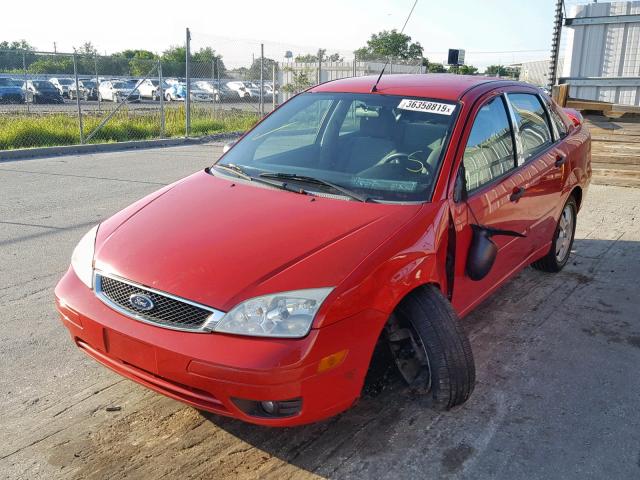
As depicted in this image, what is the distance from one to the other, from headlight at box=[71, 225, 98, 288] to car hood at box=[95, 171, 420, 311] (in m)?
0.06

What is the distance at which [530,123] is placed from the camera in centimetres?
467

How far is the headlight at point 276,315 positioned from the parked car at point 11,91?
2001cm

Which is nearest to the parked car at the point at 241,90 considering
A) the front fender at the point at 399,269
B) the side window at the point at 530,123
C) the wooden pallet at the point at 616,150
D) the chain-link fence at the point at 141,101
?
the chain-link fence at the point at 141,101

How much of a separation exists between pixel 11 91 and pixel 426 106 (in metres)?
22.5

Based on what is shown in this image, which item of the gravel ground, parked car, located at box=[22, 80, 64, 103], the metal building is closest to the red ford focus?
the gravel ground

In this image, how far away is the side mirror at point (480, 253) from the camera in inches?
138

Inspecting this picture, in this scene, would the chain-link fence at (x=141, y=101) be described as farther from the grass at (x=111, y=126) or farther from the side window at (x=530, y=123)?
the side window at (x=530, y=123)

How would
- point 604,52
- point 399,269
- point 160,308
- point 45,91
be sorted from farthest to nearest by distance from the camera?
point 45,91 → point 604,52 → point 399,269 → point 160,308

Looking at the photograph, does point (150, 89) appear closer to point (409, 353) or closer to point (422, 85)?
point (422, 85)

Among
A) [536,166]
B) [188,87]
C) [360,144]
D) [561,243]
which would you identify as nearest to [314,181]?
[360,144]

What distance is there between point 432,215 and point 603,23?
1048 centimetres

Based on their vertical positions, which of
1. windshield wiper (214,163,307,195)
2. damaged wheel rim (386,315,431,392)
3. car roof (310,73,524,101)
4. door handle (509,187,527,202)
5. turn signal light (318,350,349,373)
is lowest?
Answer: damaged wheel rim (386,315,431,392)

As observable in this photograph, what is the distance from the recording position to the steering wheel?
3496 mm

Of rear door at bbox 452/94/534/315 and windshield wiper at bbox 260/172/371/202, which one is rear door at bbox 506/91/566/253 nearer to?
Result: rear door at bbox 452/94/534/315
